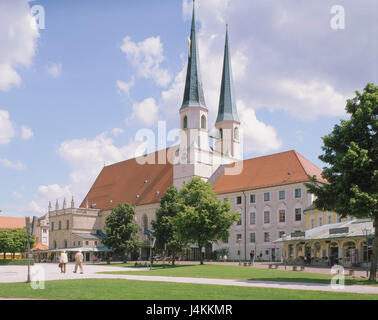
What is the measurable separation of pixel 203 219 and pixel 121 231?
20582 mm

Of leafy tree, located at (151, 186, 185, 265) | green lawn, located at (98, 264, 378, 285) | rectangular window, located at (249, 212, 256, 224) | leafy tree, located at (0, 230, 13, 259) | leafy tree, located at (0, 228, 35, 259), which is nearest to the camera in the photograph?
green lawn, located at (98, 264, 378, 285)

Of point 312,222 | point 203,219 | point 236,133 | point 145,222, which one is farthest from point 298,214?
point 145,222

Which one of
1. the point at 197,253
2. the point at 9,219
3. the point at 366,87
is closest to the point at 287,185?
the point at 197,253

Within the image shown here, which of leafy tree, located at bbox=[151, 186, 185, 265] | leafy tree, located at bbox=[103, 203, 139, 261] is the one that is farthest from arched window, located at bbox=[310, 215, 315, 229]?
leafy tree, located at bbox=[103, 203, 139, 261]

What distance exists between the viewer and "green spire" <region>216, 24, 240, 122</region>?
278ft

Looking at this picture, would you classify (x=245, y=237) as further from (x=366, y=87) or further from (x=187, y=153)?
(x=366, y=87)

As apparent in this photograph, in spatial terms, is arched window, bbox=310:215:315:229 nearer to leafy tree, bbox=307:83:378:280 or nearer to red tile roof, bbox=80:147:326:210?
red tile roof, bbox=80:147:326:210

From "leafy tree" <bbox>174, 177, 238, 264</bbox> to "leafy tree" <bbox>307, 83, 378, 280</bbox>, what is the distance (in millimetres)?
20307

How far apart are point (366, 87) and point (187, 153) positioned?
50.5 meters

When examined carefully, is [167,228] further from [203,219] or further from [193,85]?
[193,85]

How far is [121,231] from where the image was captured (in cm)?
6494

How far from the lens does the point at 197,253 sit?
7200 centimetres

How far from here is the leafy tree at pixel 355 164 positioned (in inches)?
1024
